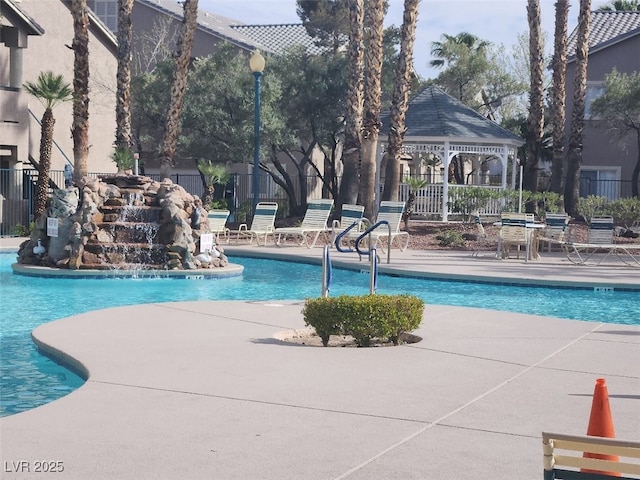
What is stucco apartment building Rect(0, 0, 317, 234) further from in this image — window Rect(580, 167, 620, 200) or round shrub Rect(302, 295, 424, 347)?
round shrub Rect(302, 295, 424, 347)

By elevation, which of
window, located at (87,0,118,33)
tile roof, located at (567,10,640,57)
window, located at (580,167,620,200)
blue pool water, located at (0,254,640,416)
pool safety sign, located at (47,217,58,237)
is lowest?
blue pool water, located at (0,254,640,416)

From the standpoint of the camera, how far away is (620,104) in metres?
34.5

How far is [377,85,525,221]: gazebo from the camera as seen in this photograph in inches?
1282

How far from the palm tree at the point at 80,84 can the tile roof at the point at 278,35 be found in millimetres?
19743

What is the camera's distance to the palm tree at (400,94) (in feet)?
92.0

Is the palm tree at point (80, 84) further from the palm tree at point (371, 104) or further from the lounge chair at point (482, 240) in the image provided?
the lounge chair at point (482, 240)

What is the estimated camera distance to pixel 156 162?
41688 mm

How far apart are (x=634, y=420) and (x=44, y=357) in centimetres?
604

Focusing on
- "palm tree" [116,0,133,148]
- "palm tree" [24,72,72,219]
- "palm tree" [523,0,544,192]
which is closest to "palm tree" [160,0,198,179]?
"palm tree" [116,0,133,148]

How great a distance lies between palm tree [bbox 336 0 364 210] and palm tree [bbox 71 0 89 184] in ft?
24.2

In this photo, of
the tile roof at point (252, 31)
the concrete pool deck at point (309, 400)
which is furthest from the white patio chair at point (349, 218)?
the tile roof at point (252, 31)

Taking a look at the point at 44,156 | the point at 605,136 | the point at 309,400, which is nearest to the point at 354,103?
the point at 44,156

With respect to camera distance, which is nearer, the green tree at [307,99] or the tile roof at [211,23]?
the green tree at [307,99]

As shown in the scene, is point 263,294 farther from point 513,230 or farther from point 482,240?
point 482,240
